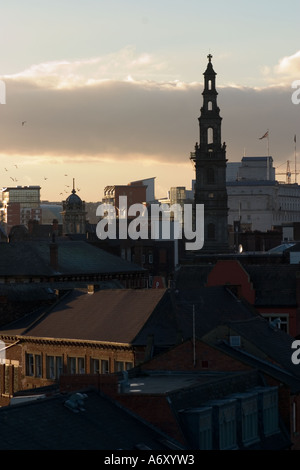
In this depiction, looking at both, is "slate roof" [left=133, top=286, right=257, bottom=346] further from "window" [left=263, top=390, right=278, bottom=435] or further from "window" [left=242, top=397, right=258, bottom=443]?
"window" [left=242, top=397, right=258, bottom=443]

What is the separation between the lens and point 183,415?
4028 cm

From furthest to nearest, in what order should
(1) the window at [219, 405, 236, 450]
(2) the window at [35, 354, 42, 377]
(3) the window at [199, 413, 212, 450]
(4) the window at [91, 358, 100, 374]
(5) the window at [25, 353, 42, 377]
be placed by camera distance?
(5) the window at [25, 353, 42, 377]
(2) the window at [35, 354, 42, 377]
(4) the window at [91, 358, 100, 374]
(1) the window at [219, 405, 236, 450]
(3) the window at [199, 413, 212, 450]

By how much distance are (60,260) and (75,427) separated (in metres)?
77.5

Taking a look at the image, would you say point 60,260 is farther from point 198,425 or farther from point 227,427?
point 198,425

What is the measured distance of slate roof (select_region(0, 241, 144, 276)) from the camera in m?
110

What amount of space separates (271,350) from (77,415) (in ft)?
63.5

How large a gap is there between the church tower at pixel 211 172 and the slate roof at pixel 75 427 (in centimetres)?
12213

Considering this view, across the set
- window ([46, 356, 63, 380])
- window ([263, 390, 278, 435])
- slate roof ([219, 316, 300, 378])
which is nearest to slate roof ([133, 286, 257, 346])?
slate roof ([219, 316, 300, 378])

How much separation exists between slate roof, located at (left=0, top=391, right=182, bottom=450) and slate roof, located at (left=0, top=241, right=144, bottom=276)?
227 feet

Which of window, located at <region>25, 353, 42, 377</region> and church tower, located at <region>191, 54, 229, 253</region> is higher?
church tower, located at <region>191, 54, 229, 253</region>

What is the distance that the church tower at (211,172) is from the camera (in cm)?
16262

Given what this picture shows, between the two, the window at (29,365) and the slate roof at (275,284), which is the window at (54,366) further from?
the slate roof at (275,284)

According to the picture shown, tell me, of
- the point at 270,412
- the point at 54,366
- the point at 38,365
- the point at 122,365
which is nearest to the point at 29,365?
the point at 38,365

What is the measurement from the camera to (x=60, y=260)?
114 m
